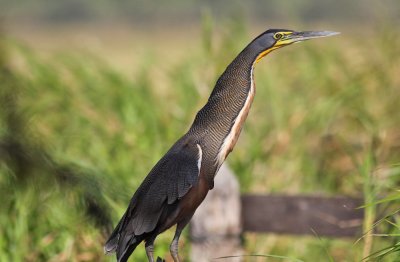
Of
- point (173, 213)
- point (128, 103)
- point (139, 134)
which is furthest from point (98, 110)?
point (173, 213)

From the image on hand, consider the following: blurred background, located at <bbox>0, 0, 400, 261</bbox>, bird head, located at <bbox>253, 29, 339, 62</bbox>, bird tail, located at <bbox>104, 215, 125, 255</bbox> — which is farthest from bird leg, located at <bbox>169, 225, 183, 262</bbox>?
blurred background, located at <bbox>0, 0, 400, 261</bbox>

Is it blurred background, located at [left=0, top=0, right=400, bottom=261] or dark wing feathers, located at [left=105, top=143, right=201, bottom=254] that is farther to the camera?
blurred background, located at [left=0, top=0, right=400, bottom=261]

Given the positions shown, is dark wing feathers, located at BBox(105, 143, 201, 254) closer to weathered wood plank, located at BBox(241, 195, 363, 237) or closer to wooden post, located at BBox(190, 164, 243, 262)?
wooden post, located at BBox(190, 164, 243, 262)

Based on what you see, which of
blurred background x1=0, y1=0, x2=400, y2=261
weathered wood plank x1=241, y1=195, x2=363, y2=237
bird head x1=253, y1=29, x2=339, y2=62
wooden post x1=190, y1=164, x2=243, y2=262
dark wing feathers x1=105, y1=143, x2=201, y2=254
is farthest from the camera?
blurred background x1=0, y1=0, x2=400, y2=261

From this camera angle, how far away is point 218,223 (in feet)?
14.0

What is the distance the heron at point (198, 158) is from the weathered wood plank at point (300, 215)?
6.60 ft

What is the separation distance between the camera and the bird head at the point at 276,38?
2.30m

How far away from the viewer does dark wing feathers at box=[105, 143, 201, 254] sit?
241 centimetres

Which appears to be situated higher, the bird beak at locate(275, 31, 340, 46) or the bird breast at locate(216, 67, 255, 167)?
the bird beak at locate(275, 31, 340, 46)

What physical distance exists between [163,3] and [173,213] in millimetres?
26958

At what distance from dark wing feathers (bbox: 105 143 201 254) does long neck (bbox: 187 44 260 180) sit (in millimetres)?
48

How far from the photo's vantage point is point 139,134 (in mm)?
6164

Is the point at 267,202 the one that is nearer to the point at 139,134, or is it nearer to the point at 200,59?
the point at 139,134

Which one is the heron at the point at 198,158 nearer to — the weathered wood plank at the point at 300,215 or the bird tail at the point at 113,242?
the bird tail at the point at 113,242
